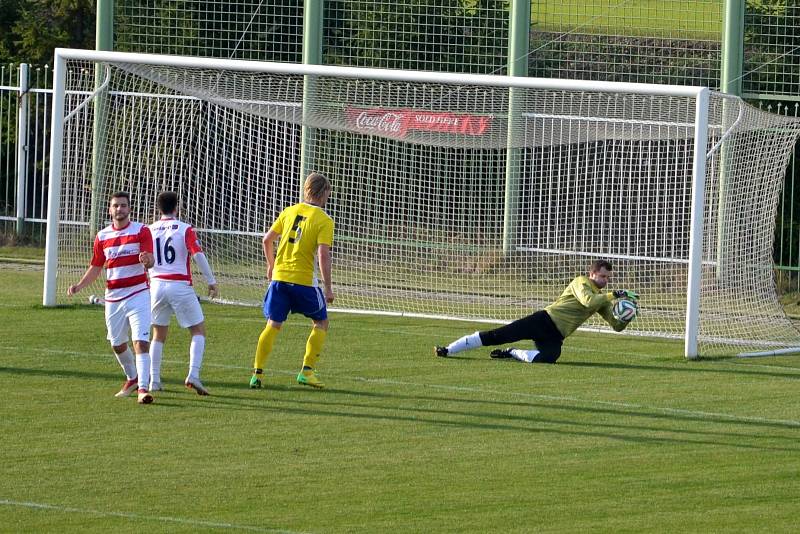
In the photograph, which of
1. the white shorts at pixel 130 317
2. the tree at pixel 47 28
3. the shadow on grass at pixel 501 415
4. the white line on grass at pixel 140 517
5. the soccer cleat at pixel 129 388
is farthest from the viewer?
the tree at pixel 47 28

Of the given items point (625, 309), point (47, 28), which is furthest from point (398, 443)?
point (47, 28)

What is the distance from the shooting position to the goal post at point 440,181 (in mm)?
15945

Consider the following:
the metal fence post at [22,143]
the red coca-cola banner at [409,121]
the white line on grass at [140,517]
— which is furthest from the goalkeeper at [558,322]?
the metal fence post at [22,143]

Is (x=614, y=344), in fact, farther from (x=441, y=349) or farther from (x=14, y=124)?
(x=14, y=124)

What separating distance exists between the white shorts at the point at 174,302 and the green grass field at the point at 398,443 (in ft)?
2.01

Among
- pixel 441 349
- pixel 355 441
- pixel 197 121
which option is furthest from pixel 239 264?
pixel 355 441

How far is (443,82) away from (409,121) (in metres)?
1.94

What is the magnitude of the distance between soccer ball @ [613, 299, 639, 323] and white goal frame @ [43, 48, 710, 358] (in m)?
0.70

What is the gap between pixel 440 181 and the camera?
65.1 ft

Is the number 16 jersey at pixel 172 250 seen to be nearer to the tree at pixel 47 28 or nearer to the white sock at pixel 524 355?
the white sock at pixel 524 355

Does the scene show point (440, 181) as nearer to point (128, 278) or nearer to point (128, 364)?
point (128, 364)

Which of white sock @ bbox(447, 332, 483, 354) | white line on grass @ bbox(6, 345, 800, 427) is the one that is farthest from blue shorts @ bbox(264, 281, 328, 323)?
white sock @ bbox(447, 332, 483, 354)

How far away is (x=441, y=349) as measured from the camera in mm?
13812

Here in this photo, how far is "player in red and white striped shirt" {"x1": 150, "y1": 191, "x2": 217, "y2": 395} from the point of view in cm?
1116
